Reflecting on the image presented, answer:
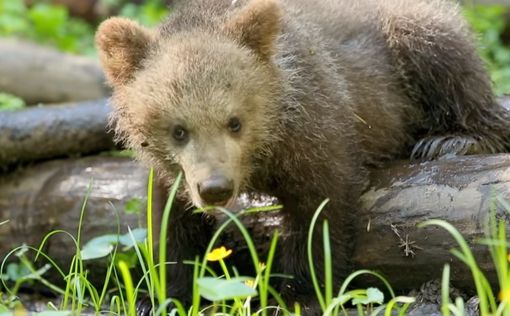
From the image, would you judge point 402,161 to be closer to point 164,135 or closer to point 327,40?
point 327,40

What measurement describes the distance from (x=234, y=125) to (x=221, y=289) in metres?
1.21

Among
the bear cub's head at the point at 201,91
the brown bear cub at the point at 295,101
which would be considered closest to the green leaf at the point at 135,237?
the brown bear cub at the point at 295,101

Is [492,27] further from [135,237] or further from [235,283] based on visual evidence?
[235,283]

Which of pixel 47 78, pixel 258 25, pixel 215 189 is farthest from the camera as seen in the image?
pixel 47 78

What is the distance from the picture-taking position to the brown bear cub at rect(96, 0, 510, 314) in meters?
5.00

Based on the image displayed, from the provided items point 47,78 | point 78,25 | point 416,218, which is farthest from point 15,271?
point 78,25

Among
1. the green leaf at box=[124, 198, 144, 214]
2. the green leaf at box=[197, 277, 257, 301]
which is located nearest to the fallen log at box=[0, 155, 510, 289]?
the green leaf at box=[124, 198, 144, 214]

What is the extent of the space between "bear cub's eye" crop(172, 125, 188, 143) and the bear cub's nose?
0.38m

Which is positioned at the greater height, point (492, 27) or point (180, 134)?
point (492, 27)

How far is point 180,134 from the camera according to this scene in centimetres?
503

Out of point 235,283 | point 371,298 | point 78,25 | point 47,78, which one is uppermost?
point 78,25

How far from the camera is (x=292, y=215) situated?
5.65 meters

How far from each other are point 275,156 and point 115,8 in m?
7.94

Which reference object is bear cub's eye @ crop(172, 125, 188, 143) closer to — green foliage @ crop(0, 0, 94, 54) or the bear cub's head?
the bear cub's head
